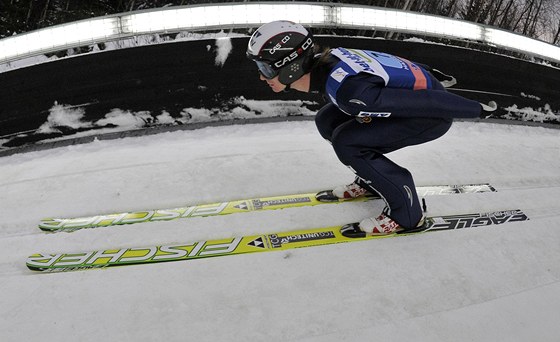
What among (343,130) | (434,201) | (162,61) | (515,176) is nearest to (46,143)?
(162,61)

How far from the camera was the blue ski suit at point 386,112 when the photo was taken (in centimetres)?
254

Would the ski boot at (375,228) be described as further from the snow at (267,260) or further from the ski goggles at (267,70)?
the ski goggles at (267,70)

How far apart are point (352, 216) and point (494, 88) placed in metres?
3.49

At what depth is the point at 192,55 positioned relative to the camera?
4422mm

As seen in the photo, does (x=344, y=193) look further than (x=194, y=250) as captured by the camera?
Yes

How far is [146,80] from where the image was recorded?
4.42 meters

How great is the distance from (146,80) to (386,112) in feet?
9.25

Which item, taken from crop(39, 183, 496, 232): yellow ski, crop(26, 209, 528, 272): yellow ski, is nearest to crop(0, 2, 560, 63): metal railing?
crop(39, 183, 496, 232): yellow ski

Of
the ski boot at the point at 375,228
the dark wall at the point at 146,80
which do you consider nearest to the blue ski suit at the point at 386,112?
the ski boot at the point at 375,228

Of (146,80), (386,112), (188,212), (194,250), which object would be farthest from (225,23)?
(194,250)

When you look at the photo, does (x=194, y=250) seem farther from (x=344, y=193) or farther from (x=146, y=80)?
(x=146, y=80)

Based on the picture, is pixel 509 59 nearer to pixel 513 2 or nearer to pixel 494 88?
pixel 494 88

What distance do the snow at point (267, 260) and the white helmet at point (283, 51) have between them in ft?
3.76

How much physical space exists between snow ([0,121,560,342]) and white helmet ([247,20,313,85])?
1145 mm
